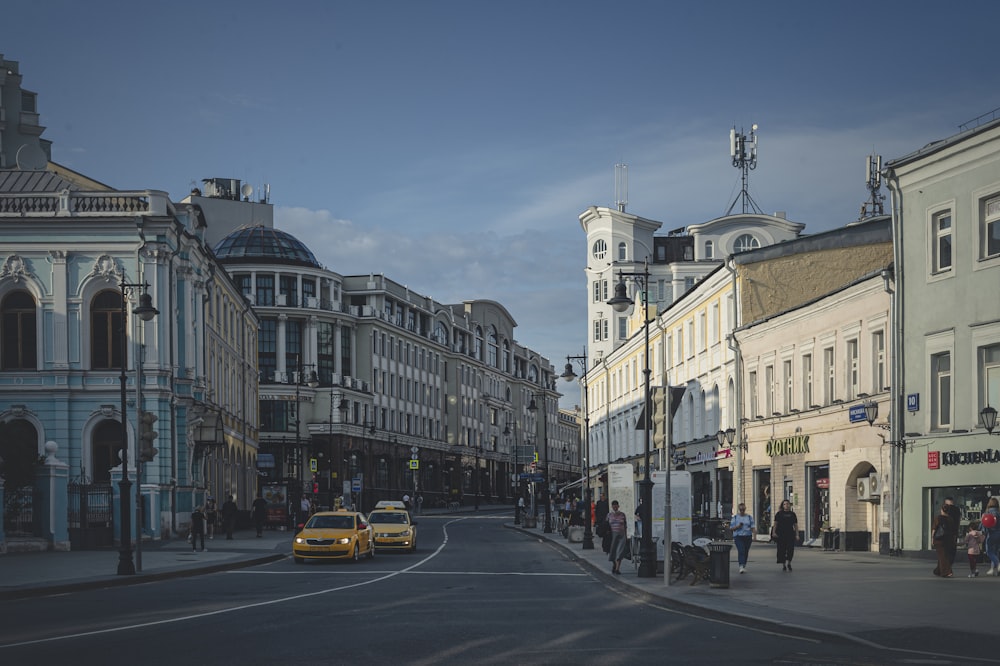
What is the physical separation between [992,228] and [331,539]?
741 inches

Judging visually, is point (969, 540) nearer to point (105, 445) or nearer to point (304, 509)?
point (105, 445)

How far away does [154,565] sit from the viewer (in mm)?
31266

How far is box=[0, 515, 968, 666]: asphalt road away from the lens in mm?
13602

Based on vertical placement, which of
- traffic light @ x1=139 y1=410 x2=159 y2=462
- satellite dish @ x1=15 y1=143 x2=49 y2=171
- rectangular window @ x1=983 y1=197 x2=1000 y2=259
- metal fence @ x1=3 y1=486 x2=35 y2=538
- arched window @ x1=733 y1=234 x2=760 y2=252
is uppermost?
satellite dish @ x1=15 y1=143 x2=49 y2=171

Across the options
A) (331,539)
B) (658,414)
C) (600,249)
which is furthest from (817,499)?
(600,249)

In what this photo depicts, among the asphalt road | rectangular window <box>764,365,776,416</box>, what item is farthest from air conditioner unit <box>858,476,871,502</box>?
the asphalt road

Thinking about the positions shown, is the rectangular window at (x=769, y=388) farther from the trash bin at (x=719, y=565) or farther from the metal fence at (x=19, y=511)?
the metal fence at (x=19, y=511)

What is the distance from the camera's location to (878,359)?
35156mm

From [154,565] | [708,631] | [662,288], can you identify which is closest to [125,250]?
[154,565]

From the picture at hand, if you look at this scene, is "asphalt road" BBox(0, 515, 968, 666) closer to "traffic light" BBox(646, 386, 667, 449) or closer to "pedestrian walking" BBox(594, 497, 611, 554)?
"traffic light" BBox(646, 386, 667, 449)

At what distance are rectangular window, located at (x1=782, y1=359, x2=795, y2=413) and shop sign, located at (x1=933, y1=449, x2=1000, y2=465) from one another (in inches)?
452

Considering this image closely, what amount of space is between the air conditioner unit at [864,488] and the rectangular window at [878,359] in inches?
105

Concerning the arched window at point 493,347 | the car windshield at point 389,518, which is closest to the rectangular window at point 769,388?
the car windshield at point 389,518

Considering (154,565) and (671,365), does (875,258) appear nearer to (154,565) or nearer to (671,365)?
(671,365)
